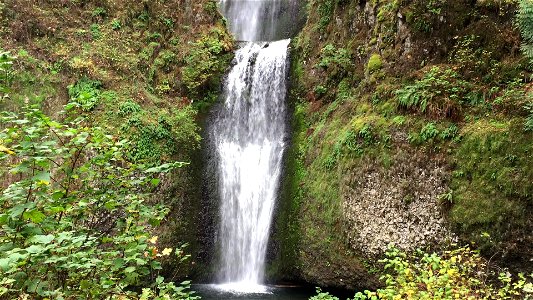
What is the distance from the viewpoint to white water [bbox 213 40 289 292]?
1206 cm

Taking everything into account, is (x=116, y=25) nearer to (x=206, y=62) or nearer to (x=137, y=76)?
(x=137, y=76)

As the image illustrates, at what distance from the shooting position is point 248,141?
1418 cm

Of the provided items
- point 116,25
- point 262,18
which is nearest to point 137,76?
point 116,25

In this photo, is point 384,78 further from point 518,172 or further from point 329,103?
point 518,172

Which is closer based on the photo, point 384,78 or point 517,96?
point 517,96

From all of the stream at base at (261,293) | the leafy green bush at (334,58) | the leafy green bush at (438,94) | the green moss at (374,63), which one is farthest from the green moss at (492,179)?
the leafy green bush at (334,58)

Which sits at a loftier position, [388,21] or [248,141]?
[388,21]

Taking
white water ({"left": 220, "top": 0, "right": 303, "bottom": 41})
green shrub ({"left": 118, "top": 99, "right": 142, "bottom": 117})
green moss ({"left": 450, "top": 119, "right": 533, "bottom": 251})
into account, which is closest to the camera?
green moss ({"left": 450, "top": 119, "right": 533, "bottom": 251})

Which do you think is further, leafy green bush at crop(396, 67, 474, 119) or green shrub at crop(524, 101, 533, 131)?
leafy green bush at crop(396, 67, 474, 119)

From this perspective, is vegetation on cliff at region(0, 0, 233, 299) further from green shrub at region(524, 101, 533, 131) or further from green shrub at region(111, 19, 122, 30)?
green shrub at region(524, 101, 533, 131)

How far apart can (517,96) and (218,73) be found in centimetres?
1099

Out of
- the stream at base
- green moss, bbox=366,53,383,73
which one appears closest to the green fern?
green moss, bbox=366,53,383,73

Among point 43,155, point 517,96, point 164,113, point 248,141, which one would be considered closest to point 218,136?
point 248,141

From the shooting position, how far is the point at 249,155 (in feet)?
45.3
